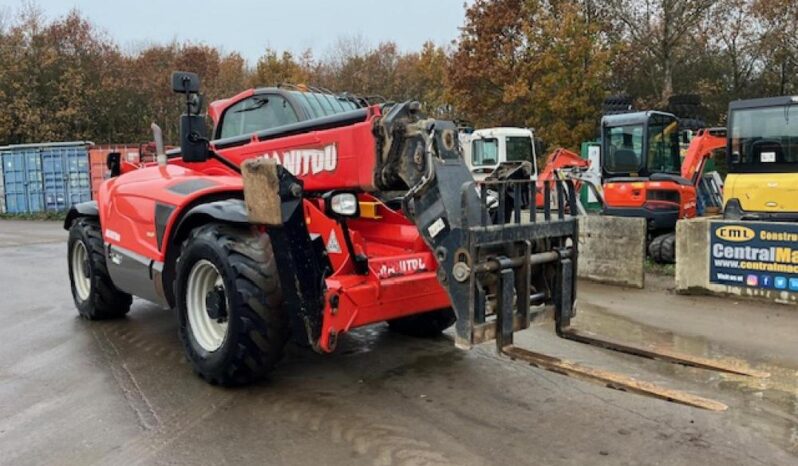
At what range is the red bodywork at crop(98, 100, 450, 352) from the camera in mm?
4402

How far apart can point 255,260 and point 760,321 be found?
5666 mm

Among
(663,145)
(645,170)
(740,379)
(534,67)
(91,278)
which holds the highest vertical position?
(534,67)

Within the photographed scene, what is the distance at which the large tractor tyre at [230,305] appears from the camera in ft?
14.7

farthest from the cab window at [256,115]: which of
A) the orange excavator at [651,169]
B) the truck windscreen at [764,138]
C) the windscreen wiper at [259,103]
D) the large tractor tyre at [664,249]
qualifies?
the truck windscreen at [764,138]

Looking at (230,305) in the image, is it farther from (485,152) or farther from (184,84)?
(485,152)

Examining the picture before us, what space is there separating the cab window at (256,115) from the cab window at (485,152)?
14293 millimetres

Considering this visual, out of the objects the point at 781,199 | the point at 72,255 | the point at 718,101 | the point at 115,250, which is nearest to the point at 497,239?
the point at 115,250

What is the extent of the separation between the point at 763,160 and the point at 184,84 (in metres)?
8.83

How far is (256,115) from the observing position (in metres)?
6.20

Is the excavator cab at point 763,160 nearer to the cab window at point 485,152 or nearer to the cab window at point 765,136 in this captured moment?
the cab window at point 765,136

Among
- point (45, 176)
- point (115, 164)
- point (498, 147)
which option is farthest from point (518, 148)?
point (45, 176)

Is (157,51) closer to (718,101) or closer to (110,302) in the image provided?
(718,101)

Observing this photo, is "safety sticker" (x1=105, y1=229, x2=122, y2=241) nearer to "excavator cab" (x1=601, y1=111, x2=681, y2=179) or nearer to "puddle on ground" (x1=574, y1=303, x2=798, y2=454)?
"puddle on ground" (x1=574, y1=303, x2=798, y2=454)

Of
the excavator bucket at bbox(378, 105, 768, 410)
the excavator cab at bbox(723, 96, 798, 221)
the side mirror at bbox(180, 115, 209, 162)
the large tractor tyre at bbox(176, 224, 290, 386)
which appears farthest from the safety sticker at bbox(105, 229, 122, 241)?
the excavator cab at bbox(723, 96, 798, 221)
